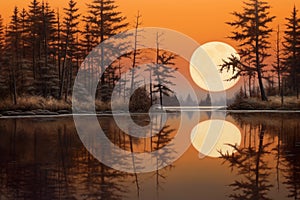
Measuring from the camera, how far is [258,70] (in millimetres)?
50094

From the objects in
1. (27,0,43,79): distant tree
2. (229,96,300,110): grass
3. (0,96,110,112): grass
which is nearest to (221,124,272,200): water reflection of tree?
(0,96,110,112): grass

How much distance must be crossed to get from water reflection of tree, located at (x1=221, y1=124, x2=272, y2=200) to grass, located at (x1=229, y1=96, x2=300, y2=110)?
105ft

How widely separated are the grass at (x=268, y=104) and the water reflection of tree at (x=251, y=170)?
3212 centimetres

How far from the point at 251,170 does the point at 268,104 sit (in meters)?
38.6

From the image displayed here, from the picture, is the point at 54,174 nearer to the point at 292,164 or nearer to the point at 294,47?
the point at 292,164

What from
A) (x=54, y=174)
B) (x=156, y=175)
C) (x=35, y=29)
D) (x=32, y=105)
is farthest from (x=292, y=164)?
(x=35, y=29)

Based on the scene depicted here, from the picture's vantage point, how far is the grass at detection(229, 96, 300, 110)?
46.4 metres

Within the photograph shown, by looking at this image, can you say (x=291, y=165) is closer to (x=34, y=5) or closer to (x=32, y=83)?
(x=32, y=83)

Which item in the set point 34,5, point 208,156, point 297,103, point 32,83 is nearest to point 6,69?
point 32,83

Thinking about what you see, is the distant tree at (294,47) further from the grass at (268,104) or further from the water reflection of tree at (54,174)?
the water reflection of tree at (54,174)

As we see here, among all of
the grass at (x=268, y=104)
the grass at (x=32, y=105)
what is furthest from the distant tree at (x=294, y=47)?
the grass at (x=32, y=105)

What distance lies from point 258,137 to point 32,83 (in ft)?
126

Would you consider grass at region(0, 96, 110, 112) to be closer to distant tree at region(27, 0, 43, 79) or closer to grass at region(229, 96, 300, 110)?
distant tree at region(27, 0, 43, 79)

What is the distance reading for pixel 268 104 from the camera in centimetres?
4709
